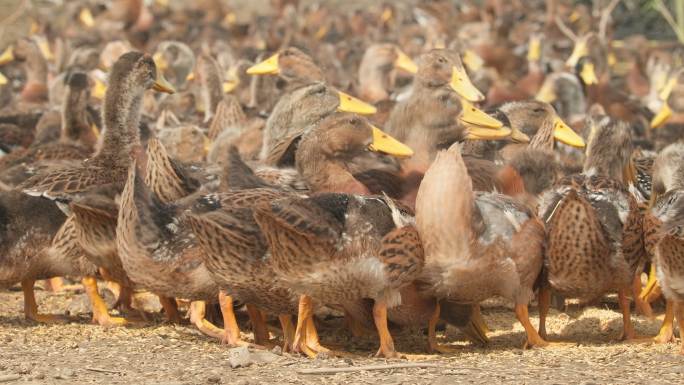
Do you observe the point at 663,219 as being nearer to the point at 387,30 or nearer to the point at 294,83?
the point at 294,83

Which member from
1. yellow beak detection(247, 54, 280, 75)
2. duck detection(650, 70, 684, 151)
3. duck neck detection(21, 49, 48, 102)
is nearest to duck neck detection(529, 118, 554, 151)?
yellow beak detection(247, 54, 280, 75)

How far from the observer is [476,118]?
7926 millimetres

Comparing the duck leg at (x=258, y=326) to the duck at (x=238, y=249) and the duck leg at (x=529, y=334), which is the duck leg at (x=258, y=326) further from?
the duck leg at (x=529, y=334)

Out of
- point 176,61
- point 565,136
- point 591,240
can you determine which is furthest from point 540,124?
point 176,61

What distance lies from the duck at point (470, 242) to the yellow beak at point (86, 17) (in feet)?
61.3

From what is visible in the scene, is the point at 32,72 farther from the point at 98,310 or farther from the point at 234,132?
the point at 98,310

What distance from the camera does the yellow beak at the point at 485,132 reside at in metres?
7.83

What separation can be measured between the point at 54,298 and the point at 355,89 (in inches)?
265

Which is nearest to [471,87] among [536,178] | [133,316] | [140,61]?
[536,178]

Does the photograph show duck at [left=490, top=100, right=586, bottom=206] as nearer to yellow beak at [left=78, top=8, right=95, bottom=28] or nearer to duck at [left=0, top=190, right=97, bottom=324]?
duck at [left=0, top=190, right=97, bottom=324]

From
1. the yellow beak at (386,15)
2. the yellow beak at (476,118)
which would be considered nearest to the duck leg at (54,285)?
the yellow beak at (476,118)

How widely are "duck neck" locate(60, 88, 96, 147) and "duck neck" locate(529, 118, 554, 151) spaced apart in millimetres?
3770

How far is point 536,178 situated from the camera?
24.8 ft

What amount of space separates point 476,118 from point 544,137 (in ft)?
3.38
